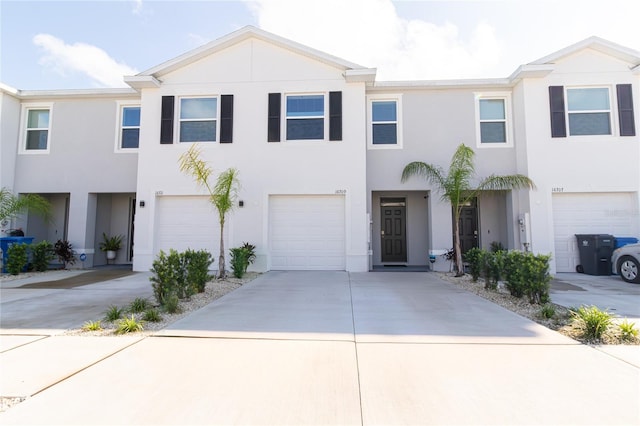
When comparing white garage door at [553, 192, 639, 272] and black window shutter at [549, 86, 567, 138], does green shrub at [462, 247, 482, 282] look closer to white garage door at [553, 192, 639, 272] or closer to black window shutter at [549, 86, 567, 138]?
white garage door at [553, 192, 639, 272]

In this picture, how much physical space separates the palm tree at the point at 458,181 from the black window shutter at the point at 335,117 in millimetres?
2397

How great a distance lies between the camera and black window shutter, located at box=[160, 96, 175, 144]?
10.7 m

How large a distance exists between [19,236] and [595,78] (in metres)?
18.7

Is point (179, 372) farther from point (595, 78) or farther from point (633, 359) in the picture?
point (595, 78)

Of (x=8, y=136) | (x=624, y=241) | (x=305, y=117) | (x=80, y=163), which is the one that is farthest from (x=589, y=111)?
(x=8, y=136)

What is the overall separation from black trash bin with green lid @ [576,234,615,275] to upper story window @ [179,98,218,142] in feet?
37.8

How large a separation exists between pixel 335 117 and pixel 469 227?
5.91 meters

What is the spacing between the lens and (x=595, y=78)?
1023 cm

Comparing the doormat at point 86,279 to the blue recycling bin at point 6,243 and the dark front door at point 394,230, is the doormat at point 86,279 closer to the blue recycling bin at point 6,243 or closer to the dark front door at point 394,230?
the blue recycling bin at point 6,243

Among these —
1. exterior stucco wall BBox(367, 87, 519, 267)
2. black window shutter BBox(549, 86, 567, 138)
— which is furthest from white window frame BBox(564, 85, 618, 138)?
exterior stucco wall BBox(367, 87, 519, 267)

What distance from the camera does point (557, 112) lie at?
33.5ft

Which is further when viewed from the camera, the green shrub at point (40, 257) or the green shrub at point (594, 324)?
the green shrub at point (40, 257)

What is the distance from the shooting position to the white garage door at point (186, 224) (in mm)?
10664

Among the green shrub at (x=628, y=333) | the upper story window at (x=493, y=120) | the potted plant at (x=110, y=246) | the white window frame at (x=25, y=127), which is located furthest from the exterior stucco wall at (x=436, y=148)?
the white window frame at (x=25, y=127)
